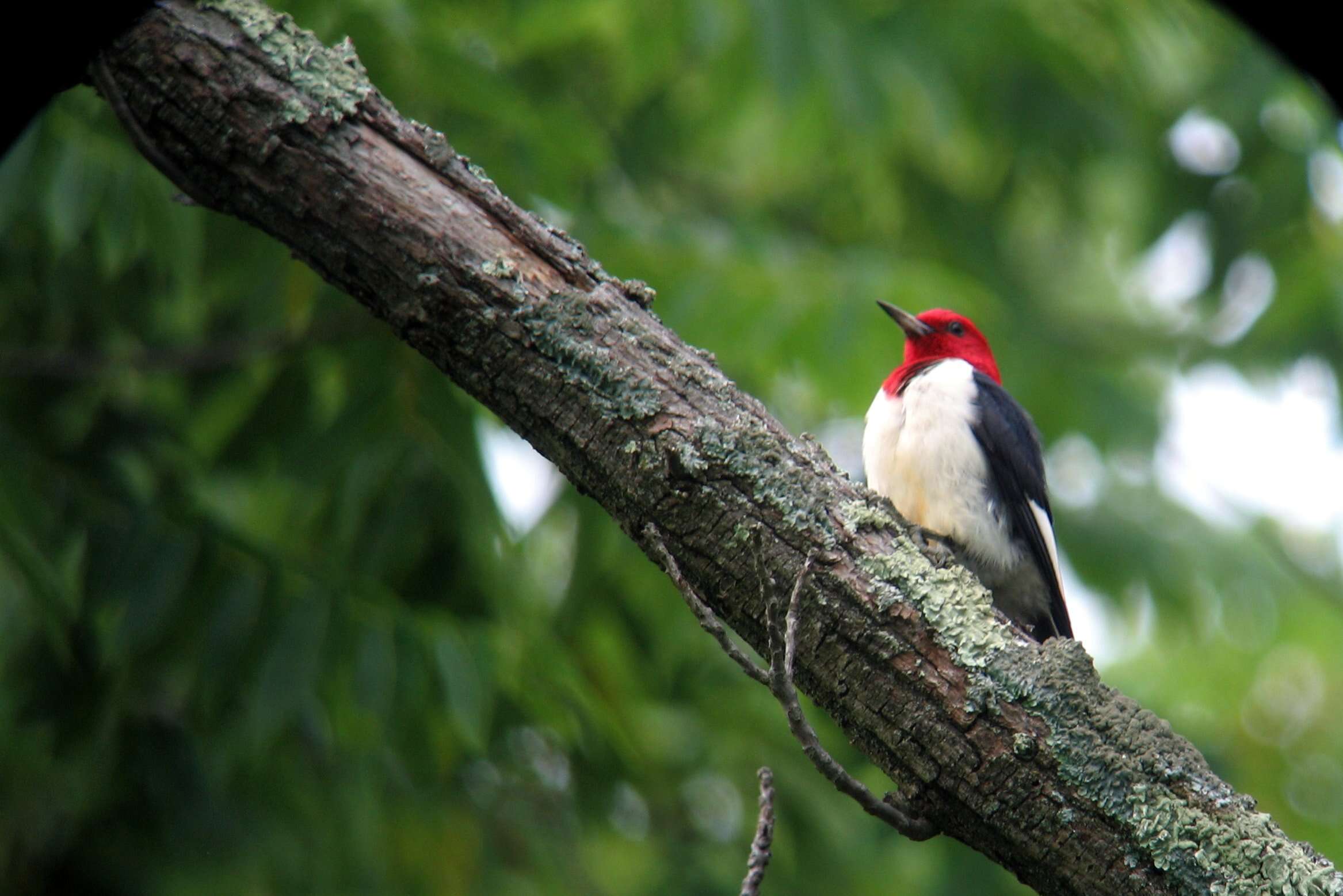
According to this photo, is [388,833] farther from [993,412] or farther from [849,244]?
[849,244]

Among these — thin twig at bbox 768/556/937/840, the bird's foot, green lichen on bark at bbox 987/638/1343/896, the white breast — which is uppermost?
the white breast

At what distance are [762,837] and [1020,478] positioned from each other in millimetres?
2386

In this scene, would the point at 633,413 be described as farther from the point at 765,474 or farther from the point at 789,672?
the point at 789,672

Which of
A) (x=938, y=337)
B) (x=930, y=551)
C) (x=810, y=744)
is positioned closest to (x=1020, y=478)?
(x=938, y=337)

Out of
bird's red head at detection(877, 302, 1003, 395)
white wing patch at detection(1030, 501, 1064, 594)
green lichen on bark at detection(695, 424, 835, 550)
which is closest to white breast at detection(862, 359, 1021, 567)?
white wing patch at detection(1030, 501, 1064, 594)

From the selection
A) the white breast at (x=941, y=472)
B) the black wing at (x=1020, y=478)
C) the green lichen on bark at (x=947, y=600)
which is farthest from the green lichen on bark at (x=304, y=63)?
the black wing at (x=1020, y=478)

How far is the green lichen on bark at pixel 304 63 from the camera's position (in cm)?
251

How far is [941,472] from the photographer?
418 cm

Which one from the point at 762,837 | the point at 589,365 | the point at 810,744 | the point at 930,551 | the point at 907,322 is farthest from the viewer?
the point at 907,322

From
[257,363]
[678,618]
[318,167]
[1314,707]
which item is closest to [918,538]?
[318,167]

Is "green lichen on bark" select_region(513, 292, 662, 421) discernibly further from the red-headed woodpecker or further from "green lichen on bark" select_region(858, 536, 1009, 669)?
the red-headed woodpecker

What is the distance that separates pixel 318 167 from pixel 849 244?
492cm

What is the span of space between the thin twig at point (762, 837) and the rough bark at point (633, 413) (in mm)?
204

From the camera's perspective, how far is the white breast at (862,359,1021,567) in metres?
4.17
